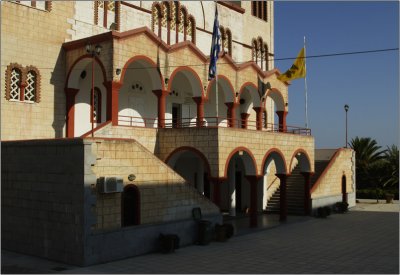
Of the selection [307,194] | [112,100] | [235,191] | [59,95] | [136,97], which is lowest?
[307,194]

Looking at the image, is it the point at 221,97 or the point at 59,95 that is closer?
the point at 59,95

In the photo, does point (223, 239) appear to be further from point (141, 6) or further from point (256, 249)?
point (141, 6)

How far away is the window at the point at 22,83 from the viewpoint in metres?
21.1

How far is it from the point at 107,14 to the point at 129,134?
25.2 ft

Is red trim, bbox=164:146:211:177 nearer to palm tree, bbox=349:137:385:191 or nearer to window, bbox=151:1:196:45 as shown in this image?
window, bbox=151:1:196:45

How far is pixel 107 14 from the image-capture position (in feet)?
81.6

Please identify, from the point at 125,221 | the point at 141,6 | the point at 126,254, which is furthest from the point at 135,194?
the point at 141,6

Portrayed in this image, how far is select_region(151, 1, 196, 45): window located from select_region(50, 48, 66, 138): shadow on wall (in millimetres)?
6387

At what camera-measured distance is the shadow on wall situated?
2275 cm

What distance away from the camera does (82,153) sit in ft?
48.8

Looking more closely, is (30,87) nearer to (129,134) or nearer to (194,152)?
(129,134)

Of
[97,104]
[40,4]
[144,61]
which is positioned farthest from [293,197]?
[40,4]

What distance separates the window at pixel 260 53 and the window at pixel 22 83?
60.3ft

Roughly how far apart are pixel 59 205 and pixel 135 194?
269cm
